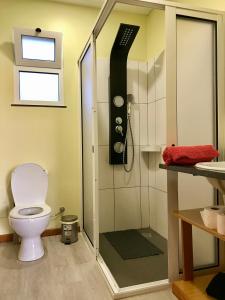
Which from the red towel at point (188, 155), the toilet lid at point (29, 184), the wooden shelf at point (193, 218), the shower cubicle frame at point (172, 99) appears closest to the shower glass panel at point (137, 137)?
the toilet lid at point (29, 184)

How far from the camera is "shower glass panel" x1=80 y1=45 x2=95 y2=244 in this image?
243 centimetres

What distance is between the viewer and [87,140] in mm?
2646

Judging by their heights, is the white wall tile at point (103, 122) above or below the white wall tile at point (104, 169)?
above

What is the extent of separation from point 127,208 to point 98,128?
41.5 inches

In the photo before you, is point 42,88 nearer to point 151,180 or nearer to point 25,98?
point 25,98

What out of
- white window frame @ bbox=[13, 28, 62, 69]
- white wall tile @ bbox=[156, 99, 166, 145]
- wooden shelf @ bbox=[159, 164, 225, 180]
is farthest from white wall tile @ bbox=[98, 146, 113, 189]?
wooden shelf @ bbox=[159, 164, 225, 180]

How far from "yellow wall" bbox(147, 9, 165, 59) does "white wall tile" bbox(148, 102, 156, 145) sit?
0.61 meters

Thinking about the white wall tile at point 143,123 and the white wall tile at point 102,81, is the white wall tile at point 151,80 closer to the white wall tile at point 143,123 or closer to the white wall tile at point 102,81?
the white wall tile at point 143,123

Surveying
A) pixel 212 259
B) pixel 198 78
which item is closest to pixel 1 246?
pixel 212 259

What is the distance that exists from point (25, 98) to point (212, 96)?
1.96 meters

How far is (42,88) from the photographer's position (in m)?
2.85

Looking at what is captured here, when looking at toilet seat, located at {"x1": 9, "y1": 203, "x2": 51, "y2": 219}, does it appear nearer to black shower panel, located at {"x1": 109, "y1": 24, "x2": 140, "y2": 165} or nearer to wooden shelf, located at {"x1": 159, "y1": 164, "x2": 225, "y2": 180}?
black shower panel, located at {"x1": 109, "y1": 24, "x2": 140, "y2": 165}

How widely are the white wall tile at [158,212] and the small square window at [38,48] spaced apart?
1987 millimetres

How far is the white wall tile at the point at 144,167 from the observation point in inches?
122
